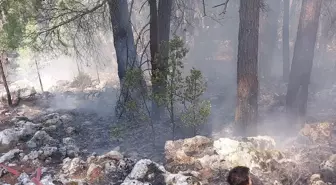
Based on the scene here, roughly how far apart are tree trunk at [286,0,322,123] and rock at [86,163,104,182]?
7.70m

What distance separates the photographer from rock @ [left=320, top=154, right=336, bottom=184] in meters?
5.23

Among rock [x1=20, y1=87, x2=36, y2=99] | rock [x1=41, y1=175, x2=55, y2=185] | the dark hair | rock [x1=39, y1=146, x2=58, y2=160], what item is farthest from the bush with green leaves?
rock [x1=20, y1=87, x2=36, y2=99]

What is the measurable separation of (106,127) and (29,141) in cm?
272

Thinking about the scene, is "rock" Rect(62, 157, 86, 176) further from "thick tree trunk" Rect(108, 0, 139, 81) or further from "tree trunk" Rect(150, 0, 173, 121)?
"thick tree trunk" Rect(108, 0, 139, 81)

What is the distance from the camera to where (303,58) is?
35.0ft

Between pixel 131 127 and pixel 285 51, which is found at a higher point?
pixel 285 51

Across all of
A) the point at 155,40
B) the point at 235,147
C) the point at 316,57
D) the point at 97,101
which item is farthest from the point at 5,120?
the point at 316,57

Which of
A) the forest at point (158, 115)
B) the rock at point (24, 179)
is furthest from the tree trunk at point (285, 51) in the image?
the rock at point (24, 179)

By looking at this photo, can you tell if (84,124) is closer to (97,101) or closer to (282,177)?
(97,101)

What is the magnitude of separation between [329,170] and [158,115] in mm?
6300

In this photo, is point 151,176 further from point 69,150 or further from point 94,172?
point 69,150

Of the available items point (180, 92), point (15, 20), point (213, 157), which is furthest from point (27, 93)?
point (213, 157)

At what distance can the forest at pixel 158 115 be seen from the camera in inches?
226

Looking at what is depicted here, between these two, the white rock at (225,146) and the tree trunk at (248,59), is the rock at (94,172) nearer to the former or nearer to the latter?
the white rock at (225,146)
